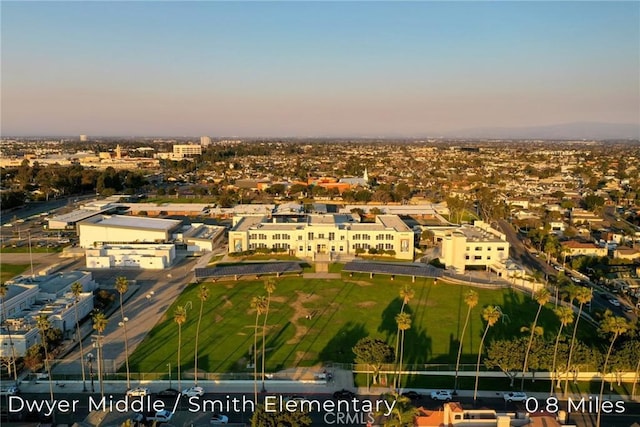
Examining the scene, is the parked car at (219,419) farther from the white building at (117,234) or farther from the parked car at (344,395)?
the white building at (117,234)

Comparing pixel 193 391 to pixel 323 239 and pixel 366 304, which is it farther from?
pixel 323 239

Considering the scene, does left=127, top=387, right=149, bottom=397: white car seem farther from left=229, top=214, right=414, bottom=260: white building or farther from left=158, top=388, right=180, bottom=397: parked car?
left=229, top=214, right=414, bottom=260: white building

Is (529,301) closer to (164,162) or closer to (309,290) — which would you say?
(309,290)

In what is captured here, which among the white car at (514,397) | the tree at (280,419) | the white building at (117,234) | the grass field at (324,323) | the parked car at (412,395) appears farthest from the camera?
the white building at (117,234)

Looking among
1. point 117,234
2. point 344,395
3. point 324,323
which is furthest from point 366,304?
A: point 117,234

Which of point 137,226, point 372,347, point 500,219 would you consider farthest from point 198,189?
point 372,347

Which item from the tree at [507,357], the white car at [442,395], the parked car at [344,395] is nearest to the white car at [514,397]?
the tree at [507,357]
